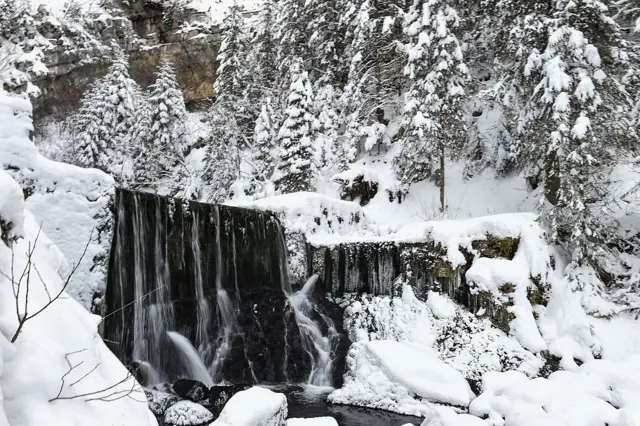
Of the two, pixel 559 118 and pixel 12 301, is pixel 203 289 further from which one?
pixel 559 118

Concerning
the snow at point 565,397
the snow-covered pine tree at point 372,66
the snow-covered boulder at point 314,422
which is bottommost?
the snow at point 565,397

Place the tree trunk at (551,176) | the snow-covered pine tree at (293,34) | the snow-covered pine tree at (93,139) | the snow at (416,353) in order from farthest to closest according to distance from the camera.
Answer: the snow-covered pine tree at (93,139)
the snow-covered pine tree at (293,34)
the tree trunk at (551,176)
the snow at (416,353)

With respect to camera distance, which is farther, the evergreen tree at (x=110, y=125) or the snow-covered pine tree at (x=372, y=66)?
the evergreen tree at (x=110, y=125)

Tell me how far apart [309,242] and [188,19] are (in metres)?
28.2

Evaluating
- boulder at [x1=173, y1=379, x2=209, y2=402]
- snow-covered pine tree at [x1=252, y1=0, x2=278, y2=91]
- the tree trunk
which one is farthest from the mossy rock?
snow-covered pine tree at [x1=252, y1=0, x2=278, y2=91]

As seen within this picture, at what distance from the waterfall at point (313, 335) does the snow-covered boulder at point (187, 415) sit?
3604 mm

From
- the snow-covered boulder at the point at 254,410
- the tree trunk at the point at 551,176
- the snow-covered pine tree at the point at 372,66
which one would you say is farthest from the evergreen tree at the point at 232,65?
the snow-covered boulder at the point at 254,410

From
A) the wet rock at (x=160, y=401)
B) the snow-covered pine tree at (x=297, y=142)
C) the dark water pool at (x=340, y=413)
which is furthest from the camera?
the snow-covered pine tree at (x=297, y=142)

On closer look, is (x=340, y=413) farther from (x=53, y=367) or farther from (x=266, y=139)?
(x=266, y=139)

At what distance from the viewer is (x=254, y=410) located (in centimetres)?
664

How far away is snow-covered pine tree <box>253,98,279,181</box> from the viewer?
22688 millimetres

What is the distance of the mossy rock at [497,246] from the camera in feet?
43.4

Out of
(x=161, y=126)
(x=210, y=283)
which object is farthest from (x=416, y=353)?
(x=161, y=126)

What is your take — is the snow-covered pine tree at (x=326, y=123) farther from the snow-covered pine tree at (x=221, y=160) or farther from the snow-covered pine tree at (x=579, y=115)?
the snow-covered pine tree at (x=579, y=115)
